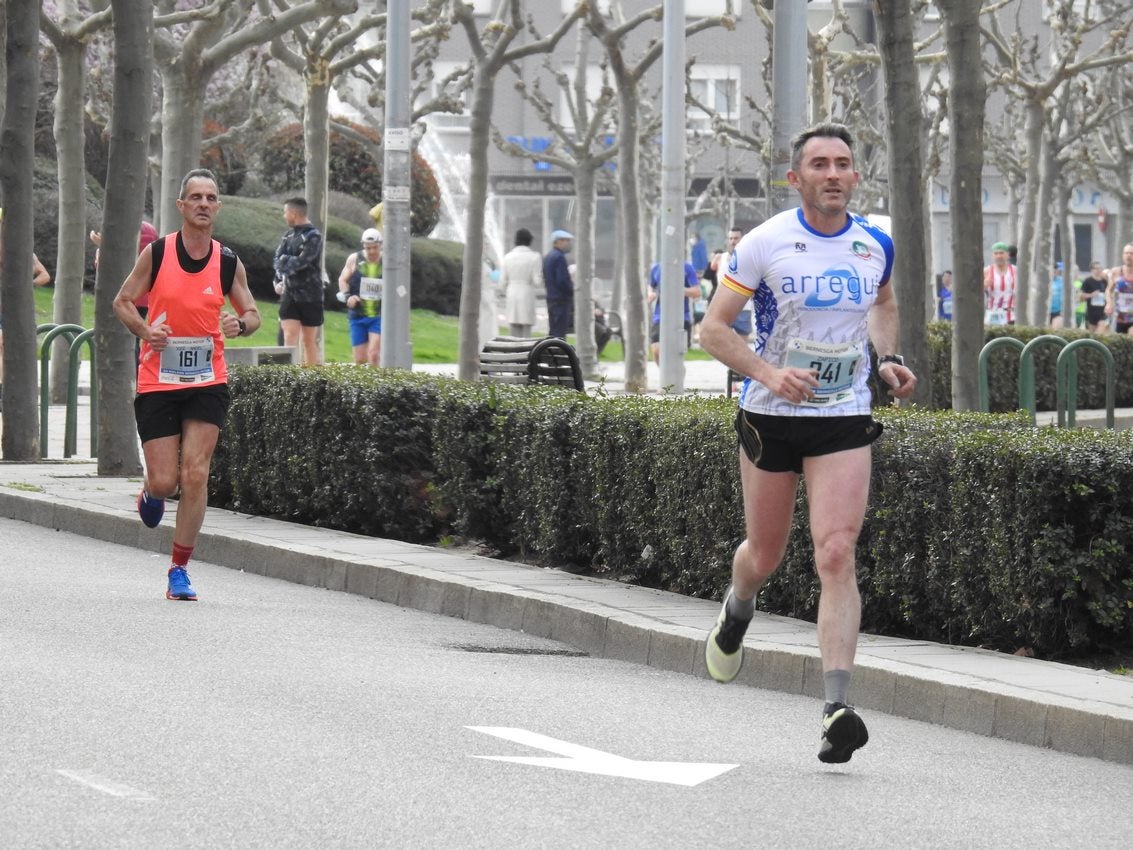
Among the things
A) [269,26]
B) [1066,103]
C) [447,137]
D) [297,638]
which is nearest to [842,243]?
[297,638]

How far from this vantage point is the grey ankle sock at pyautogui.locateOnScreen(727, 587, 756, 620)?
7484 mm

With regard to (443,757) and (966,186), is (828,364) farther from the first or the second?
(966,186)

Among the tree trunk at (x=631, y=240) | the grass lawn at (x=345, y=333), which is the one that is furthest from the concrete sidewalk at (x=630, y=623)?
the grass lawn at (x=345, y=333)

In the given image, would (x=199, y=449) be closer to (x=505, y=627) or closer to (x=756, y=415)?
(x=505, y=627)

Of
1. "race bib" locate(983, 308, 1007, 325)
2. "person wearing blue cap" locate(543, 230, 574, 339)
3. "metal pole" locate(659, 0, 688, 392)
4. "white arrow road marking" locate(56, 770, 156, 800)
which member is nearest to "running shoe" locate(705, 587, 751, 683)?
"white arrow road marking" locate(56, 770, 156, 800)

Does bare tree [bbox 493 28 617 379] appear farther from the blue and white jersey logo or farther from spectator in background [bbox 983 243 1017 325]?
the blue and white jersey logo

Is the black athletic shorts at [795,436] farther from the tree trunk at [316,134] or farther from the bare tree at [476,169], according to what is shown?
the tree trunk at [316,134]

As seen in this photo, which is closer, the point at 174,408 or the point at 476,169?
the point at 174,408

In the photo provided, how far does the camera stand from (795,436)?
23.0 feet

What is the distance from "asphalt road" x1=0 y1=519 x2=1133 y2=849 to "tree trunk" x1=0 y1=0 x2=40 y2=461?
7.39 meters

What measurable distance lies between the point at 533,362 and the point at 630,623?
18.9 ft

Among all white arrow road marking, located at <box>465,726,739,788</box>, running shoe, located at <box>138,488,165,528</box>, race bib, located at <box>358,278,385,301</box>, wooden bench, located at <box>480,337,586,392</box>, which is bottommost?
white arrow road marking, located at <box>465,726,739,788</box>

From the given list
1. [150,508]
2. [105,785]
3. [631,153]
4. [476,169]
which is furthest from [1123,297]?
[105,785]

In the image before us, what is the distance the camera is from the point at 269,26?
2177 cm
